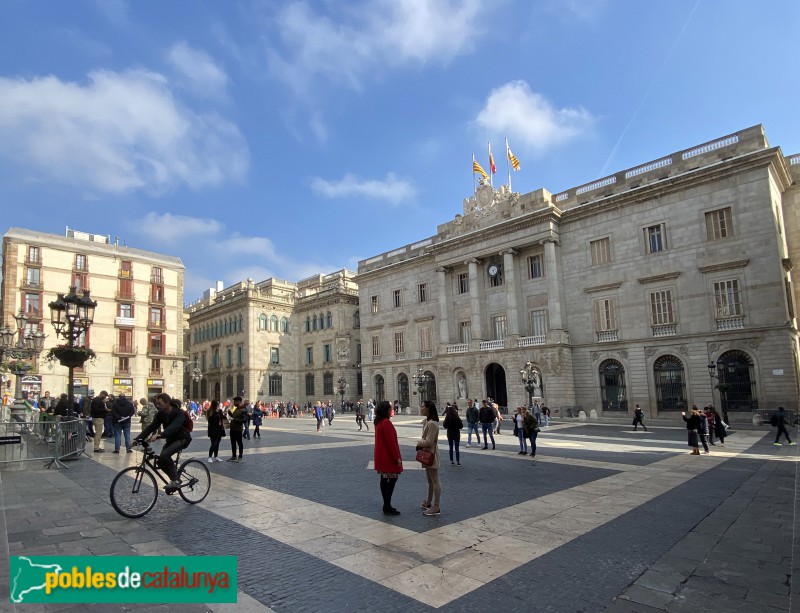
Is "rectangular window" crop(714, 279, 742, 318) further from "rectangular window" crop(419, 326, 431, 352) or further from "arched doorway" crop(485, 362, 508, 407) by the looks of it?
"rectangular window" crop(419, 326, 431, 352)

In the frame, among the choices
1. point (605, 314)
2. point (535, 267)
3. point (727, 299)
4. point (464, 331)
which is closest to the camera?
point (727, 299)

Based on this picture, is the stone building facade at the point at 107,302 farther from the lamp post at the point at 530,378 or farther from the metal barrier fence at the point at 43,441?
the lamp post at the point at 530,378

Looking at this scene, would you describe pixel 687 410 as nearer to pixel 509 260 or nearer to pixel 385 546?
pixel 509 260

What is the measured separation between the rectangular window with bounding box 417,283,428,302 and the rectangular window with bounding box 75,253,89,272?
30557 mm

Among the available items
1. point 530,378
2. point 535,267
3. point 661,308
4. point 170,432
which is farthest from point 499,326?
point 170,432

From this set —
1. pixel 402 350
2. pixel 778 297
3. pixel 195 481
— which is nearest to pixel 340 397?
pixel 402 350

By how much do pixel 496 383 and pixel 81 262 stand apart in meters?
38.7

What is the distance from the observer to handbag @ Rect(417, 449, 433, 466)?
7.74 metres

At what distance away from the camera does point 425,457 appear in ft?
25.5

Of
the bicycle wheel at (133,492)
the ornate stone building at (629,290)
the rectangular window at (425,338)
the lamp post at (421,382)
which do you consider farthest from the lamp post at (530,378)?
the bicycle wheel at (133,492)

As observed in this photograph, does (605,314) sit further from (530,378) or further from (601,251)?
(530,378)

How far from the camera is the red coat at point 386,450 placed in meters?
7.50

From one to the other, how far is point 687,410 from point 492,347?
44.4 feet

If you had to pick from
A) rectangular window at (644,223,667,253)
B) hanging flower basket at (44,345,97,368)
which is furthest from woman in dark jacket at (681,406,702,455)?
hanging flower basket at (44,345,97,368)
